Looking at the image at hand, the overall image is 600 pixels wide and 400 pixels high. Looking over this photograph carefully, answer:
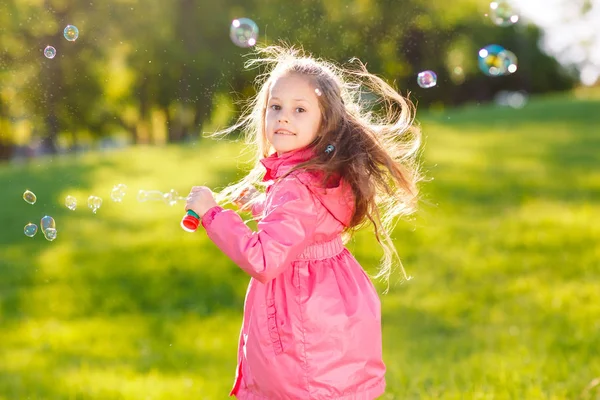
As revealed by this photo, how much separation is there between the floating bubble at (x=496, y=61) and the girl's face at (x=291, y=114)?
164cm

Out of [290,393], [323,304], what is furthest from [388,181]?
[290,393]

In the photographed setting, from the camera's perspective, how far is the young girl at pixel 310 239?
2.66 meters

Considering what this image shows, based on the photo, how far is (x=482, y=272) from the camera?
7488mm

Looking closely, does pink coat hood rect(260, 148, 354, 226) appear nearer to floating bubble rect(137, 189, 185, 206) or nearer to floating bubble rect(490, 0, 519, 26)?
floating bubble rect(137, 189, 185, 206)

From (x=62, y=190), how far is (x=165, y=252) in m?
4.92

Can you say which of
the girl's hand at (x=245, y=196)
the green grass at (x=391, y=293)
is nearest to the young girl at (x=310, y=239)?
the girl's hand at (x=245, y=196)

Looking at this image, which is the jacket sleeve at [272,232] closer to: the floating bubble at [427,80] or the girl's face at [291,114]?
the girl's face at [291,114]

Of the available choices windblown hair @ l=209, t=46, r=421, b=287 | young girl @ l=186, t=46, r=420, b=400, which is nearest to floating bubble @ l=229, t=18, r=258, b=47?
windblown hair @ l=209, t=46, r=421, b=287

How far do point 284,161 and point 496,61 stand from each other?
188 cm

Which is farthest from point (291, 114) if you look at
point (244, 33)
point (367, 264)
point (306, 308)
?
point (367, 264)

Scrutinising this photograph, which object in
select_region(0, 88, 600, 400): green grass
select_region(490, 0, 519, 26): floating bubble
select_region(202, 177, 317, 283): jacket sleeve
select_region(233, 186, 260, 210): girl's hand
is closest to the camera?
select_region(202, 177, 317, 283): jacket sleeve

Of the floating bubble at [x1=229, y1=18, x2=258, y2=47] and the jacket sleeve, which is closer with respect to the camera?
the jacket sleeve

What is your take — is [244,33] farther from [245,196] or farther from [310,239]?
[310,239]

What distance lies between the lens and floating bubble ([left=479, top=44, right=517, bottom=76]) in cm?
427
